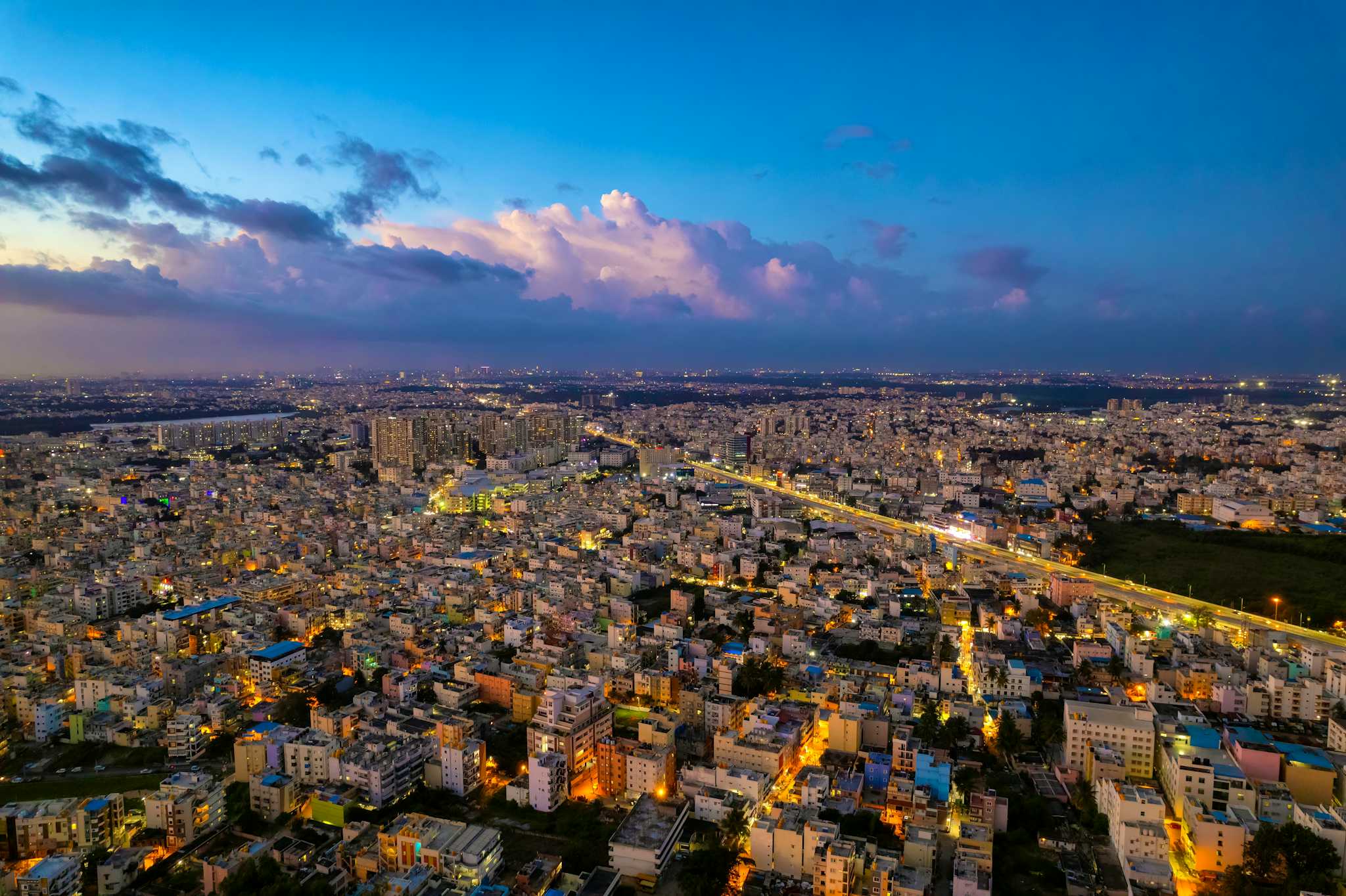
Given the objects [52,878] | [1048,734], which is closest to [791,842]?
[1048,734]

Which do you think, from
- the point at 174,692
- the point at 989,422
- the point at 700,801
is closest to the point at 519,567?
the point at 174,692

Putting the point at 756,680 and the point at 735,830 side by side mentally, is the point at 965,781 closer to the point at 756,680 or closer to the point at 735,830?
the point at 735,830

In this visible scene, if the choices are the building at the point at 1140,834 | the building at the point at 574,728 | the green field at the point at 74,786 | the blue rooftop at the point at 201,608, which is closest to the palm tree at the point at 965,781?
the building at the point at 1140,834

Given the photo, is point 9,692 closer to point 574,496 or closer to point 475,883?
point 475,883

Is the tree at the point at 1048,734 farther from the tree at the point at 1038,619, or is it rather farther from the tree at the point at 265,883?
the tree at the point at 265,883

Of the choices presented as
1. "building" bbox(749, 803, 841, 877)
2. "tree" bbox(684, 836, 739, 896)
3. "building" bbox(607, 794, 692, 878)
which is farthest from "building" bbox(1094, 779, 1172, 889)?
"building" bbox(607, 794, 692, 878)

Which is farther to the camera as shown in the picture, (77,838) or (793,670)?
(793,670)

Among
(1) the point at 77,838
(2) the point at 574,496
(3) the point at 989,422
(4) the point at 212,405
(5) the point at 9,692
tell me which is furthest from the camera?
(4) the point at 212,405

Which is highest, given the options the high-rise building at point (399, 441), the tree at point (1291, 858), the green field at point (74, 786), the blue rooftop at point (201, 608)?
the high-rise building at point (399, 441)
